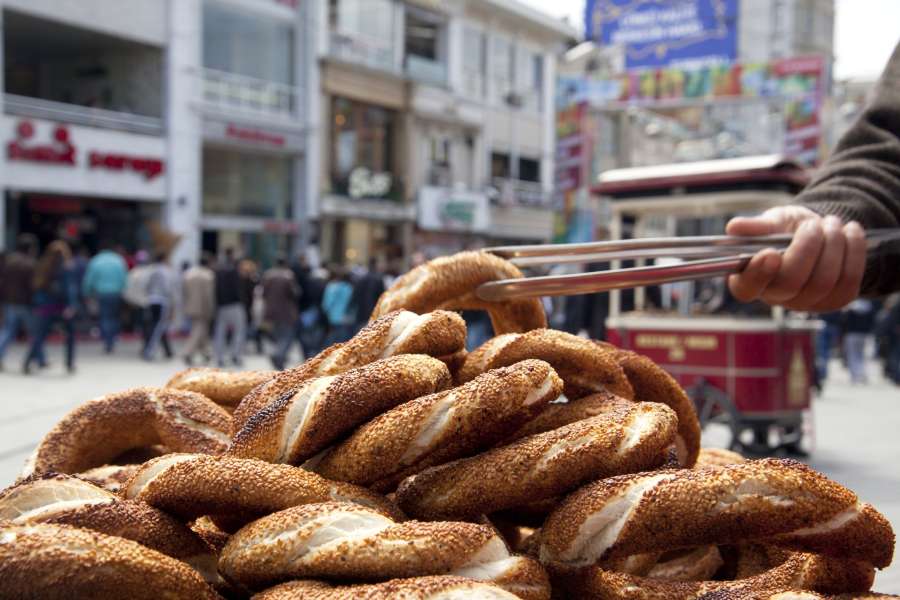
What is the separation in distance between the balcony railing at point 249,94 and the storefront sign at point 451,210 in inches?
215

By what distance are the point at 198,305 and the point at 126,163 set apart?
22.5 ft

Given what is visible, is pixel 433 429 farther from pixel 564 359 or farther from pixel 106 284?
pixel 106 284

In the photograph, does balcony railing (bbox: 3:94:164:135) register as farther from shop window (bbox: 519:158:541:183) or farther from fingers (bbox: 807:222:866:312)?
fingers (bbox: 807:222:866:312)

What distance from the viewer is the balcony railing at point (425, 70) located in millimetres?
27125

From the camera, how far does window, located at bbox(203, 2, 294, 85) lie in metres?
22.2

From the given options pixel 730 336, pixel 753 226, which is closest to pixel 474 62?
pixel 730 336

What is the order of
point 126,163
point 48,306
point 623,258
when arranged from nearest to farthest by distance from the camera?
point 623,258
point 48,306
point 126,163

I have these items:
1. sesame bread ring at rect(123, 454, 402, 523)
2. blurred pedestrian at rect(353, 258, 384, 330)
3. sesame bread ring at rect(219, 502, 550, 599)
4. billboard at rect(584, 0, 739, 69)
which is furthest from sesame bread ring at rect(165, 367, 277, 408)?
billboard at rect(584, 0, 739, 69)

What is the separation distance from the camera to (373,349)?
1.56 meters

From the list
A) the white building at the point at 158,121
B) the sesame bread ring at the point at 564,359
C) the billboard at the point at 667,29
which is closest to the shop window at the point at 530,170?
the billboard at the point at 667,29

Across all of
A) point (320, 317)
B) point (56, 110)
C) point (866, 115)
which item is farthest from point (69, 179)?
point (866, 115)

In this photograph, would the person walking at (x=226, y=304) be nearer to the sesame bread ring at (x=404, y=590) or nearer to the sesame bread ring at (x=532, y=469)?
the sesame bread ring at (x=532, y=469)

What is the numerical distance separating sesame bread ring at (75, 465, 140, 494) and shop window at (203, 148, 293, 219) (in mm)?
20889

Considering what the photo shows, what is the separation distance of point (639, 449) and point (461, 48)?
29.3m
